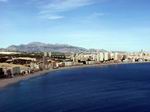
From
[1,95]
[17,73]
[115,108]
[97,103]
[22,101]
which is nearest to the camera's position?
[115,108]

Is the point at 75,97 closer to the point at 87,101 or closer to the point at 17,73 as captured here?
the point at 87,101

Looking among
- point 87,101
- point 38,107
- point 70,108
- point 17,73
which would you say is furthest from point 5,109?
point 17,73

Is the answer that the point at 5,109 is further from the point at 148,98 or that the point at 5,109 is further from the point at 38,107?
the point at 148,98

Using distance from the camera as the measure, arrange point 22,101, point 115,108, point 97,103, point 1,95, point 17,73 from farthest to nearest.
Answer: point 17,73, point 1,95, point 22,101, point 97,103, point 115,108

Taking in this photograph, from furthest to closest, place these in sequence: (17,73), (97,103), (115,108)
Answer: (17,73) < (97,103) < (115,108)

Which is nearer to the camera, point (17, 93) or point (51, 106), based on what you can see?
point (51, 106)

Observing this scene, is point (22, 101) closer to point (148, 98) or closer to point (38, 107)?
point (38, 107)

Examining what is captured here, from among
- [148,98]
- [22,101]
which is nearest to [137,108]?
[148,98]

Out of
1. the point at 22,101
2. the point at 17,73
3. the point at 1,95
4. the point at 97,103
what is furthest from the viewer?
the point at 17,73
